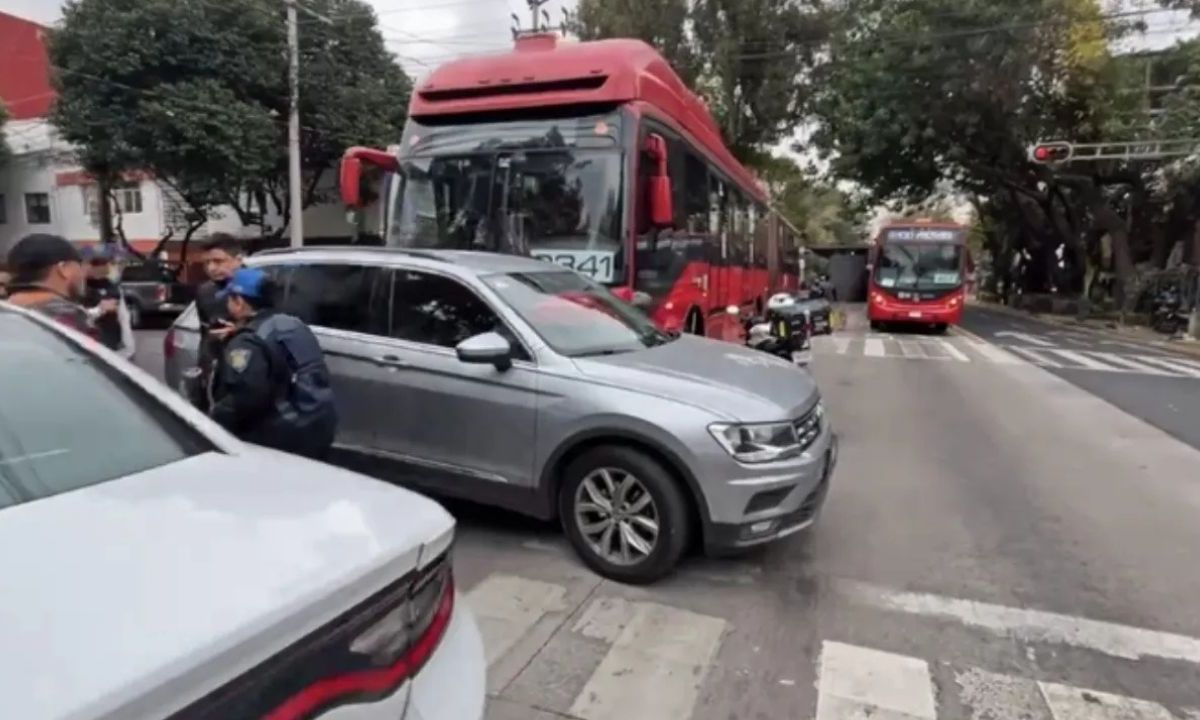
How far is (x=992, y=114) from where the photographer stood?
2488cm

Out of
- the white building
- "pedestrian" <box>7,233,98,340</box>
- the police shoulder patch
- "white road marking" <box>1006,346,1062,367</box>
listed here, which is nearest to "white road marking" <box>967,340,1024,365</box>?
"white road marking" <box>1006,346,1062,367</box>

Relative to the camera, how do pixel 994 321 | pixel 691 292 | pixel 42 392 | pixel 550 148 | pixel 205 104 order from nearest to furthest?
1. pixel 42 392
2. pixel 550 148
3. pixel 691 292
4. pixel 205 104
5. pixel 994 321

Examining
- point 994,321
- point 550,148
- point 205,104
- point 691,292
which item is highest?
point 205,104

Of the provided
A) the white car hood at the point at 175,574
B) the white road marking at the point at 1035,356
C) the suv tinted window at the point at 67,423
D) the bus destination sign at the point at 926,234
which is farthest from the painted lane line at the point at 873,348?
the white car hood at the point at 175,574

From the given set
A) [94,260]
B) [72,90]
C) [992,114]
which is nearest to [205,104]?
[72,90]

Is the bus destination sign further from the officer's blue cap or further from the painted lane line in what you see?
the officer's blue cap

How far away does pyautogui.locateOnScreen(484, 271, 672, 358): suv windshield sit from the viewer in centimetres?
443

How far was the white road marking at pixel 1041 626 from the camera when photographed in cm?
347

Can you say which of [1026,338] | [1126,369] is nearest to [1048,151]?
[1026,338]

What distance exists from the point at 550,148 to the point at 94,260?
11.6 feet

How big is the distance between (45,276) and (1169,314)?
84.3ft

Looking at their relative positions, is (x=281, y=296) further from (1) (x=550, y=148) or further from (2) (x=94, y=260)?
(1) (x=550, y=148)

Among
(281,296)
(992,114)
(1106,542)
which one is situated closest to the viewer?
(1106,542)

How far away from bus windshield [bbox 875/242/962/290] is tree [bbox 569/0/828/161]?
741 centimetres
